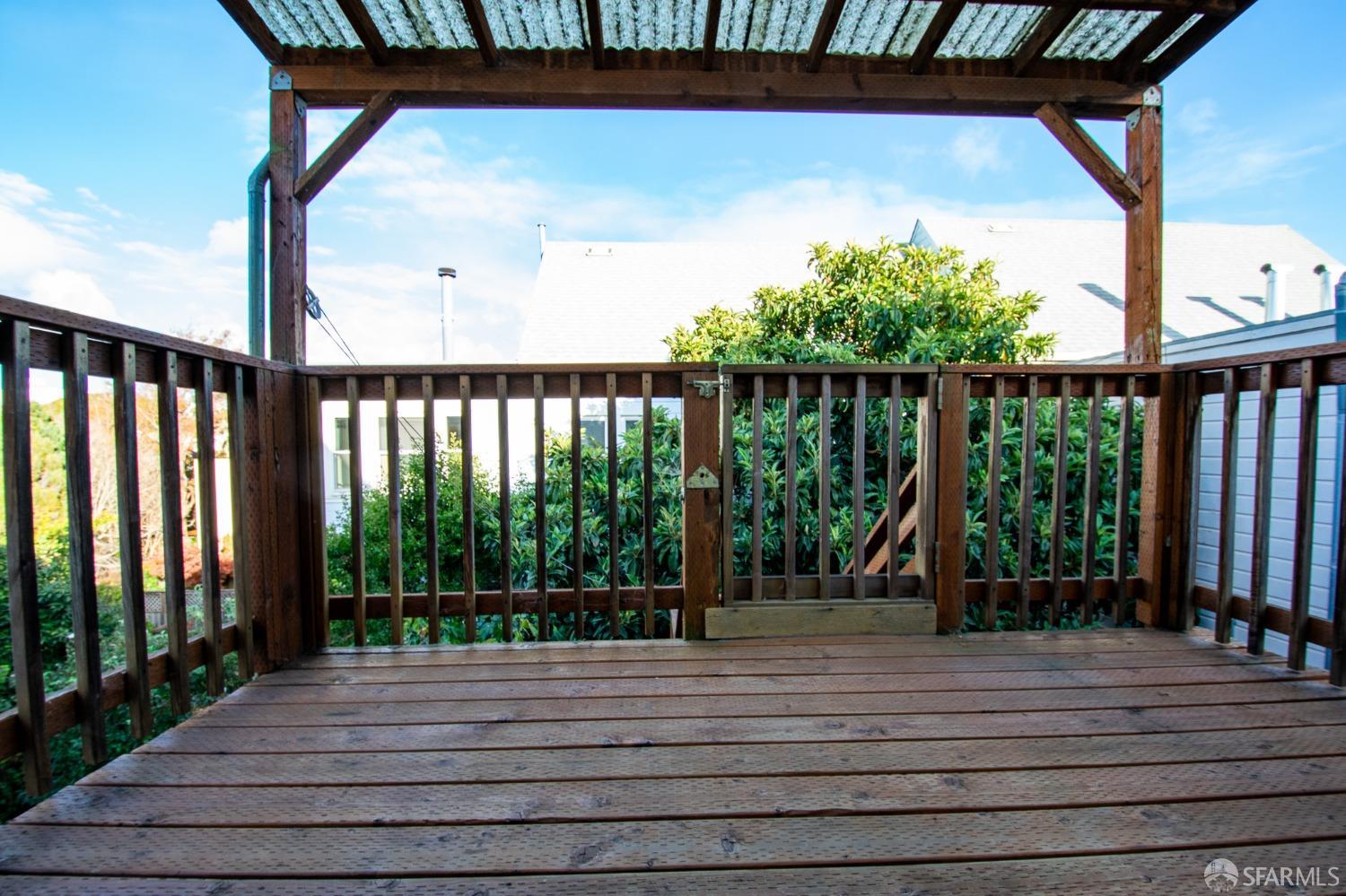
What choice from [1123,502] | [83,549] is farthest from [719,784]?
[1123,502]

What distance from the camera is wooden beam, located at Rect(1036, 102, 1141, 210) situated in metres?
2.59

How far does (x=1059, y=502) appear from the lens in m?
2.38

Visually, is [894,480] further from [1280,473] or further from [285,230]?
[1280,473]

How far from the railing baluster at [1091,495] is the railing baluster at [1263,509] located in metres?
0.45

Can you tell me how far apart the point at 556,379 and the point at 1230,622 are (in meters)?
2.64

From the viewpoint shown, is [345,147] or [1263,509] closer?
[1263,509]

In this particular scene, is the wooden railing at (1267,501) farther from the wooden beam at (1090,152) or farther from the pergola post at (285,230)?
the pergola post at (285,230)

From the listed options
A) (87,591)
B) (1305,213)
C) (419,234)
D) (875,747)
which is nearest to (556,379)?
(87,591)

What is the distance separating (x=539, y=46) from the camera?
2457 millimetres

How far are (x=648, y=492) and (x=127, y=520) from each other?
1.48m

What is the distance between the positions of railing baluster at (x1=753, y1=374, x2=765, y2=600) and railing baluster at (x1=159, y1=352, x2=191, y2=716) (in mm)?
1736

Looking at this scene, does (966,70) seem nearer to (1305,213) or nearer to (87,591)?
(87,591)

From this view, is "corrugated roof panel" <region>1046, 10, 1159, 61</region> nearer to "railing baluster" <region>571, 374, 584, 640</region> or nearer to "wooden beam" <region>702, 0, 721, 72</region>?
"wooden beam" <region>702, 0, 721, 72</region>

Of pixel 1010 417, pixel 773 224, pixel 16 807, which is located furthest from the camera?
pixel 773 224
